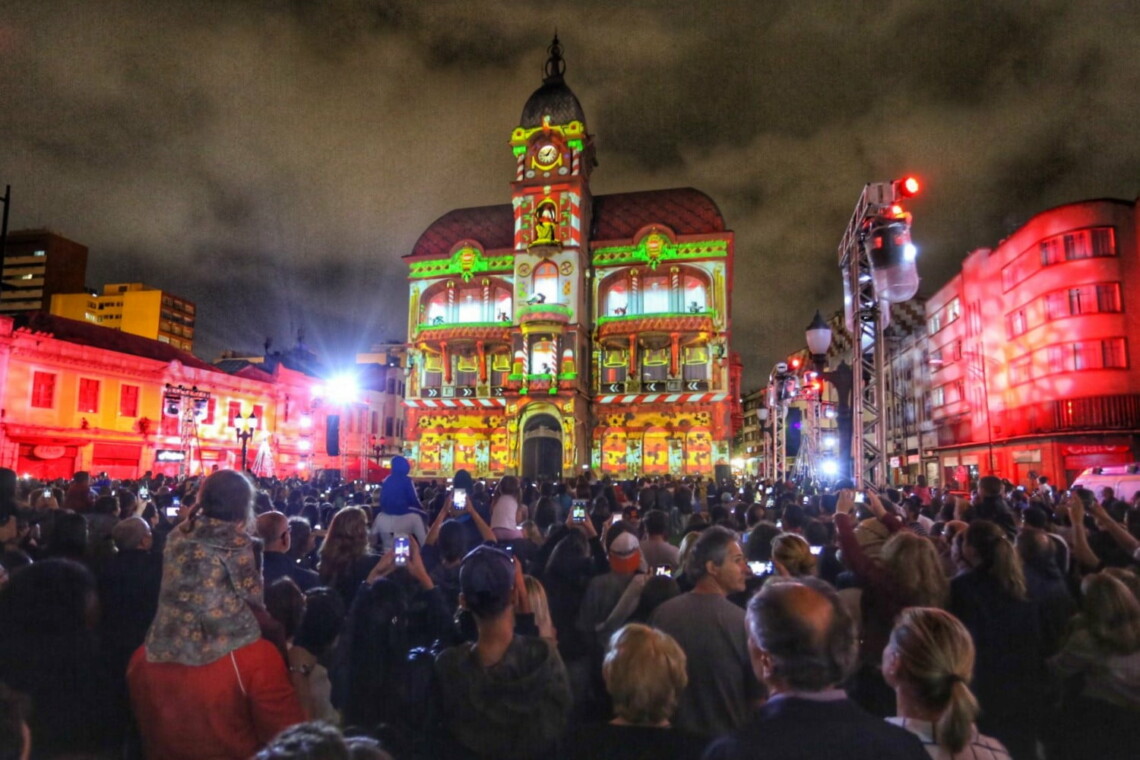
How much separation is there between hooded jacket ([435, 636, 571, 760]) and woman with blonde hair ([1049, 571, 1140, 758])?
3.34 meters

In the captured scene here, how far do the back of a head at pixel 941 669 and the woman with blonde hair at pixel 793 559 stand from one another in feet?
8.22

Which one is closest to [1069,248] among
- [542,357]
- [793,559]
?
[542,357]

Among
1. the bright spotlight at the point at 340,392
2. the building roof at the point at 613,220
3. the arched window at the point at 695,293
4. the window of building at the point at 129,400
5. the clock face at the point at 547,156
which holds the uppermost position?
the clock face at the point at 547,156

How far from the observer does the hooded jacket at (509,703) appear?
9.89 ft

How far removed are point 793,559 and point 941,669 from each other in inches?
105

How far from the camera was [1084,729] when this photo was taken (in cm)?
431

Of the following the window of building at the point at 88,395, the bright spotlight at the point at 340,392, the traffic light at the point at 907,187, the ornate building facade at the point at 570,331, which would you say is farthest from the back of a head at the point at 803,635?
the bright spotlight at the point at 340,392

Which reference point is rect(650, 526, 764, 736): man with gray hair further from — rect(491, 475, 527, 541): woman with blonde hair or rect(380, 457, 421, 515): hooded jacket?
rect(491, 475, 527, 541): woman with blonde hair

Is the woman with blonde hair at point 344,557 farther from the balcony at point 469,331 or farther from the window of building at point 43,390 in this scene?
the balcony at point 469,331

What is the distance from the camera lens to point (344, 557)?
5.43 metres

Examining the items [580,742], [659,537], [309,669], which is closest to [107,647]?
[309,669]

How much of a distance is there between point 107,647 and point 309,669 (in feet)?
6.82

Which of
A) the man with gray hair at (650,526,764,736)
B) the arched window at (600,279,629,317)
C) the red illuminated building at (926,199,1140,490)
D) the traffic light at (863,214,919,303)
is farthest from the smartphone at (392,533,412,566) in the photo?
the arched window at (600,279,629,317)

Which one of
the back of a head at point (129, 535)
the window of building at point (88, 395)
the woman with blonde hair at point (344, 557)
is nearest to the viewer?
the woman with blonde hair at point (344, 557)
